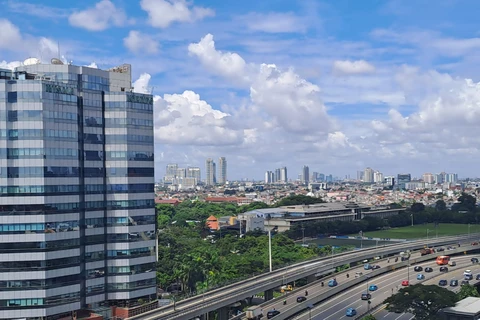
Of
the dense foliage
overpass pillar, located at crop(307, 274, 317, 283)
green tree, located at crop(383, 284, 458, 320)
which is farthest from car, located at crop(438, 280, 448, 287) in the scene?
the dense foliage

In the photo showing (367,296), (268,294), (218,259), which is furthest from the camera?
(218,259)

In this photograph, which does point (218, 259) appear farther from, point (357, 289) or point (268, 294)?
point (357, 289)

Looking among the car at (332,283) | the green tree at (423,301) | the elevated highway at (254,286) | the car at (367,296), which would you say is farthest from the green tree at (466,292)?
the elevated highway at (254,286)

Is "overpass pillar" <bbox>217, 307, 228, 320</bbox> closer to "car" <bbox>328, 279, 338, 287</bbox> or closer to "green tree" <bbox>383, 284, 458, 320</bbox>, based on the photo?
"green tree" <bbox>383, 284, 458, 320</bbox>

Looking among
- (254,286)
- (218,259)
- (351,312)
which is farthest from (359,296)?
(218,259)

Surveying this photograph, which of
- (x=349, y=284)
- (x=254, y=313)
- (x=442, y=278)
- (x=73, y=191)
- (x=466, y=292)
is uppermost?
(x=73, y=191)

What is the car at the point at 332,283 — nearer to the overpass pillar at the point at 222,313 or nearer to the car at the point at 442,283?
the car at the point at 442,283

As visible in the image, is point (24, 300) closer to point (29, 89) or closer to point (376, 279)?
point (29, 89)
